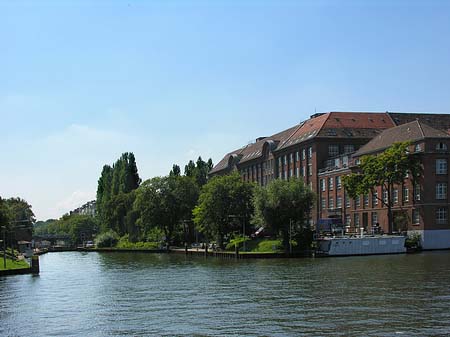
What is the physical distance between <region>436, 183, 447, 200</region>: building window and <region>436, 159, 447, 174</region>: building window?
1.81 m

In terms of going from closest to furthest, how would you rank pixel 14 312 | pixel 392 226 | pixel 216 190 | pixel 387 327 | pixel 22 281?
pixel 387 327 < pixel 14 312 < pixel 22 281 < pixel 392 226 < pixel 216 190

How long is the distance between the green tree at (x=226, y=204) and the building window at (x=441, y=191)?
29.8 m

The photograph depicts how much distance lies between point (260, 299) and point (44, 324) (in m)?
14.1

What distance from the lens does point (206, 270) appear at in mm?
73688

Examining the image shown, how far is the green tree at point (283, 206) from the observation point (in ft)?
308

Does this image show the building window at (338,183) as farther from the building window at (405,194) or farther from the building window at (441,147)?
the building window at (441,147)

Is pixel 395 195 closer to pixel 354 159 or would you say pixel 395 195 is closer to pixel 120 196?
pixel 354 159

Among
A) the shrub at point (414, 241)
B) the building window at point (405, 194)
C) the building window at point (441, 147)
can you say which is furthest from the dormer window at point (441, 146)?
→ the shrub at point (414, 241)

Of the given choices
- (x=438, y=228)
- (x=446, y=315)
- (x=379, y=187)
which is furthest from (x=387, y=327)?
(x=379, y=187)

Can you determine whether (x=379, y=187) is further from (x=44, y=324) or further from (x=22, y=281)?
(x=44, y=324)

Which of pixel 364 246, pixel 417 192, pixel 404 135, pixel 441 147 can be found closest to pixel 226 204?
pixel 364 246

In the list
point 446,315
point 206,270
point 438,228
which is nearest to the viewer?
point 446,315

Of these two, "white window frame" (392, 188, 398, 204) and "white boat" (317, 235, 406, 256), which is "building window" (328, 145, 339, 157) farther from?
"white boat" (317, 235, 406, 256)

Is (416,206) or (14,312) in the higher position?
(416,206)
